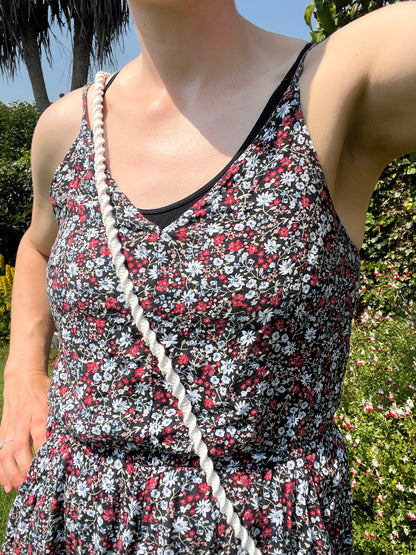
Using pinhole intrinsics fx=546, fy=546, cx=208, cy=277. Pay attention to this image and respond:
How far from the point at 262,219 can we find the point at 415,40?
417mm

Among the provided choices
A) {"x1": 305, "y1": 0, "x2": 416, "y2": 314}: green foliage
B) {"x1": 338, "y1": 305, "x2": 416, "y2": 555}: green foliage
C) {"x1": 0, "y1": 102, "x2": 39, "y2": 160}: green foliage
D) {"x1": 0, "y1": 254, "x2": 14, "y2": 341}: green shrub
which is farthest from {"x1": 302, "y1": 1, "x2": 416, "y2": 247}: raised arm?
{"x1": 0, "y1": 102, "x2": 39, "y2": 160}: green foliage

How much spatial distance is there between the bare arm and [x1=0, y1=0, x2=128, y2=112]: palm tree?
10039 millimetres

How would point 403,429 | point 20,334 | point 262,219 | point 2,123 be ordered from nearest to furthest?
point 262,219
point 20,334
point 403,429
point 2,123

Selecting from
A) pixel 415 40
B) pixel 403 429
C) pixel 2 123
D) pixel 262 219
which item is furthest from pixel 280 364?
pixel 2 123

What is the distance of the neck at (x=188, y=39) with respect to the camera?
1162 mm

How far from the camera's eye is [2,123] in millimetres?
20469

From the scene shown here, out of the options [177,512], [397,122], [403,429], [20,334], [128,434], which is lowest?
[403,429]

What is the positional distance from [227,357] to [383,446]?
6.91 ft

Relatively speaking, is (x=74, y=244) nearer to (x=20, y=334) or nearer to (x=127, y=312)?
(x=127, y=312)

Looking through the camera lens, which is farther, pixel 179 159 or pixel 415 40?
pixel 179 159

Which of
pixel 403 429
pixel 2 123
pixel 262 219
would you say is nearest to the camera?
pixel 262 219

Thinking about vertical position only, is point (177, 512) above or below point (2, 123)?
below

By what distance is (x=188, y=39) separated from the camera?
122cm

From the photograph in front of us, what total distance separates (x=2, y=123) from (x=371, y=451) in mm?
20718
